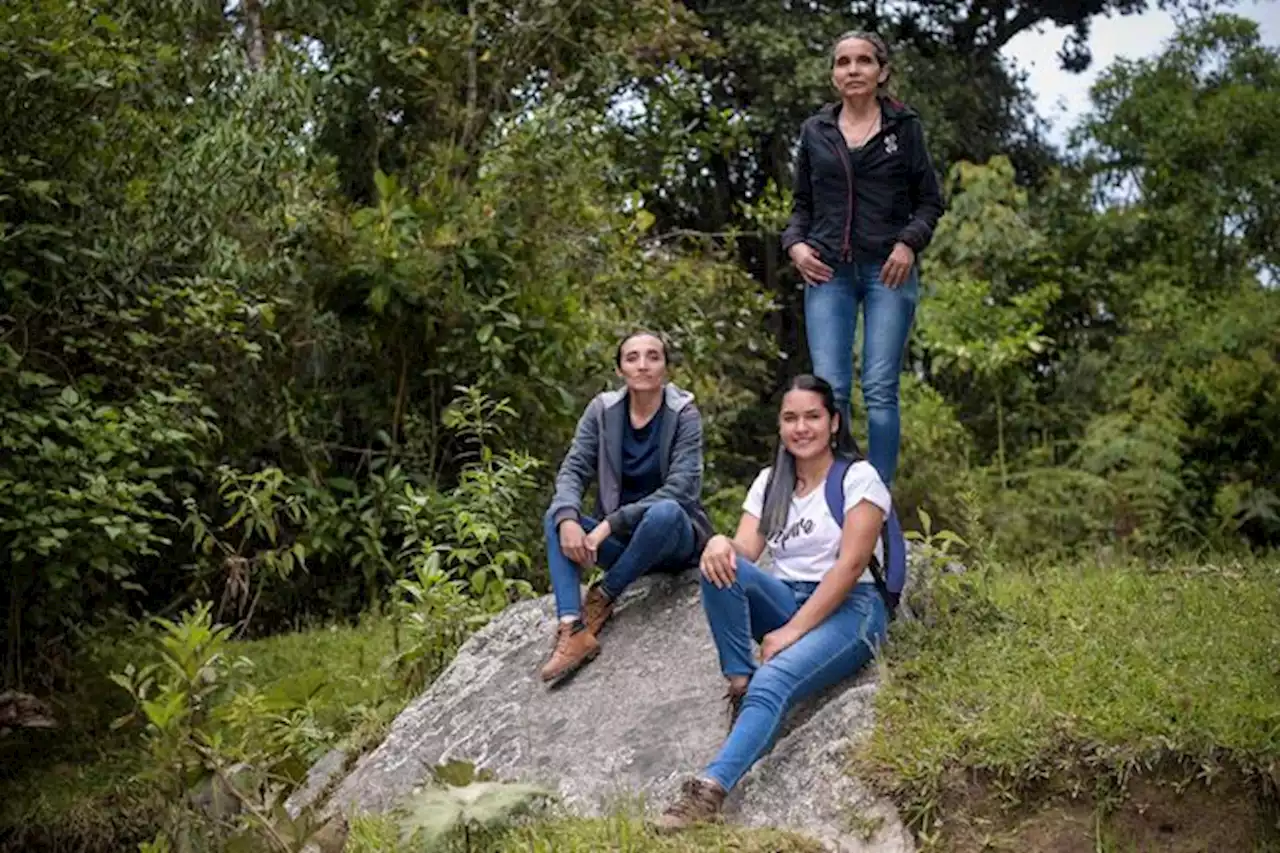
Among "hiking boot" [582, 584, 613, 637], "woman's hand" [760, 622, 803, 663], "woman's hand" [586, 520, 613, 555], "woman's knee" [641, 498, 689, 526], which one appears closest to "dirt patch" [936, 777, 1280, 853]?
"woman's hand" [760, 622, 803, 663]

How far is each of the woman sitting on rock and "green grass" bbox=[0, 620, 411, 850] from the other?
44.5 inches

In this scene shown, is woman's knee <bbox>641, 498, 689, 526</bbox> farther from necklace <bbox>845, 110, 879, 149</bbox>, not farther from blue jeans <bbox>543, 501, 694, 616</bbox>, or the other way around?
necklace <bbox>845, 110, 879, 149</bbox>

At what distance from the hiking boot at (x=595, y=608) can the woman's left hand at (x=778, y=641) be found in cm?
107

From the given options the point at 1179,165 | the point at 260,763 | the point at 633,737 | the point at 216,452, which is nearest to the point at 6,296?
the point at 216,452

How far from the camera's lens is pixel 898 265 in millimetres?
5758

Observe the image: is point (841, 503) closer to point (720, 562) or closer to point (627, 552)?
point (720, 562)

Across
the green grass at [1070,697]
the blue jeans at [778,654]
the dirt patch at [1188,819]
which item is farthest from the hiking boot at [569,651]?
the dirt patch at [1188,819]

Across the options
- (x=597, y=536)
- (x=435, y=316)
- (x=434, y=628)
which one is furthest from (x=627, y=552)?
(x=435, y=316)

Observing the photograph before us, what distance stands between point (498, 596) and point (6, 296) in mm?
2717

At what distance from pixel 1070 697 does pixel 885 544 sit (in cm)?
83

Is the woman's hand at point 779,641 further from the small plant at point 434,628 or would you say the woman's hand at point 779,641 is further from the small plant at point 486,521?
the small plant at point 486,521

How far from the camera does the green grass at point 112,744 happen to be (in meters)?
6.86

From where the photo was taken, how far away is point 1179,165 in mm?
18188

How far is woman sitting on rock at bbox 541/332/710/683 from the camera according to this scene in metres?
5.63
